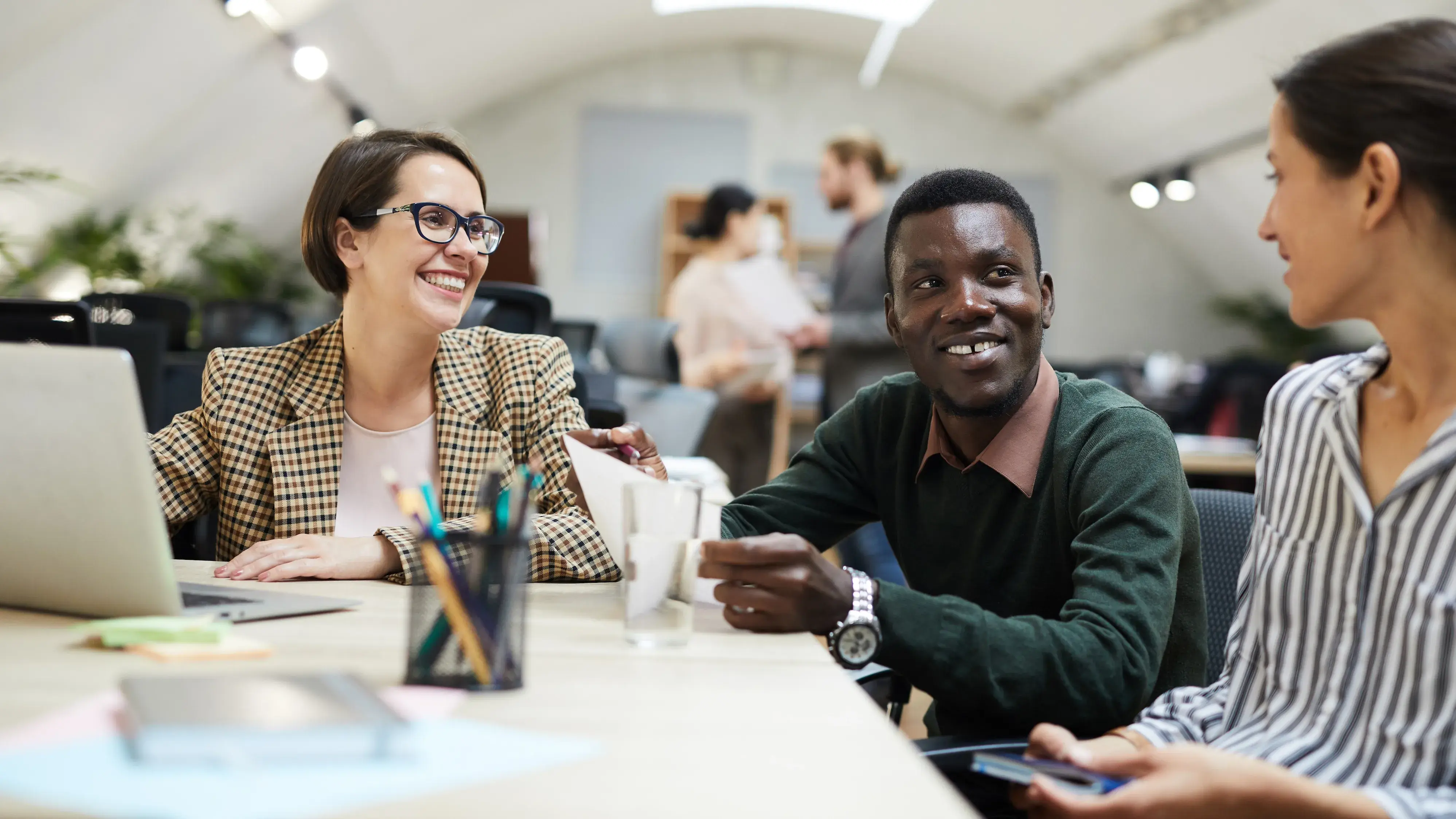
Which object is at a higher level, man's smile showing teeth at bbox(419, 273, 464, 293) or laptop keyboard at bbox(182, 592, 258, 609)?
man's smile showing teeth at bbox(419, 273, 464, 293)

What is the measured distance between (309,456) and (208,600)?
1.87 feet

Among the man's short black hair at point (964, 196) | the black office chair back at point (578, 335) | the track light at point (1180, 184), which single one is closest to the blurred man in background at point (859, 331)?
the black office chair back at point (578, 335)

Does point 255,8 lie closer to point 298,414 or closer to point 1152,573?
point 298,414

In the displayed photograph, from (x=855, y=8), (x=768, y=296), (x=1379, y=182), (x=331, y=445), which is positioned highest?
(x=855, y=8)

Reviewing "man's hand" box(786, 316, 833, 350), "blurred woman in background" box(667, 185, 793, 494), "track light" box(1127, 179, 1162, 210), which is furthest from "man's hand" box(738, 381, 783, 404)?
"track light" box(1127, 179, 1162, 210)

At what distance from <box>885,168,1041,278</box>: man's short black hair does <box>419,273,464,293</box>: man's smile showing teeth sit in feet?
2.29

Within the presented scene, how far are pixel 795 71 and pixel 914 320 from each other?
350 inches

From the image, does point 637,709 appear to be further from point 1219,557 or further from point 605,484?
point 1219,557

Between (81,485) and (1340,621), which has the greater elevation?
(81,485)

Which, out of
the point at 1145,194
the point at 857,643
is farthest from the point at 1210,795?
the point at 1145,194

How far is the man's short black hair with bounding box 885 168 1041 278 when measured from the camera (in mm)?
1573

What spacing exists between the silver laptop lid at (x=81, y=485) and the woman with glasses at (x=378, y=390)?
0.59 m

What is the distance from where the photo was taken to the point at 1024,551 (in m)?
1.52

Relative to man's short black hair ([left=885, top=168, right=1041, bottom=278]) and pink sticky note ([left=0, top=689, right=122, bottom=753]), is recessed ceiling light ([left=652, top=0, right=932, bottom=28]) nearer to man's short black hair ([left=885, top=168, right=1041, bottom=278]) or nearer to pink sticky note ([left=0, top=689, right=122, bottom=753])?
man's short black hair ([left=885, top=168, right=1041, bottom=278])
